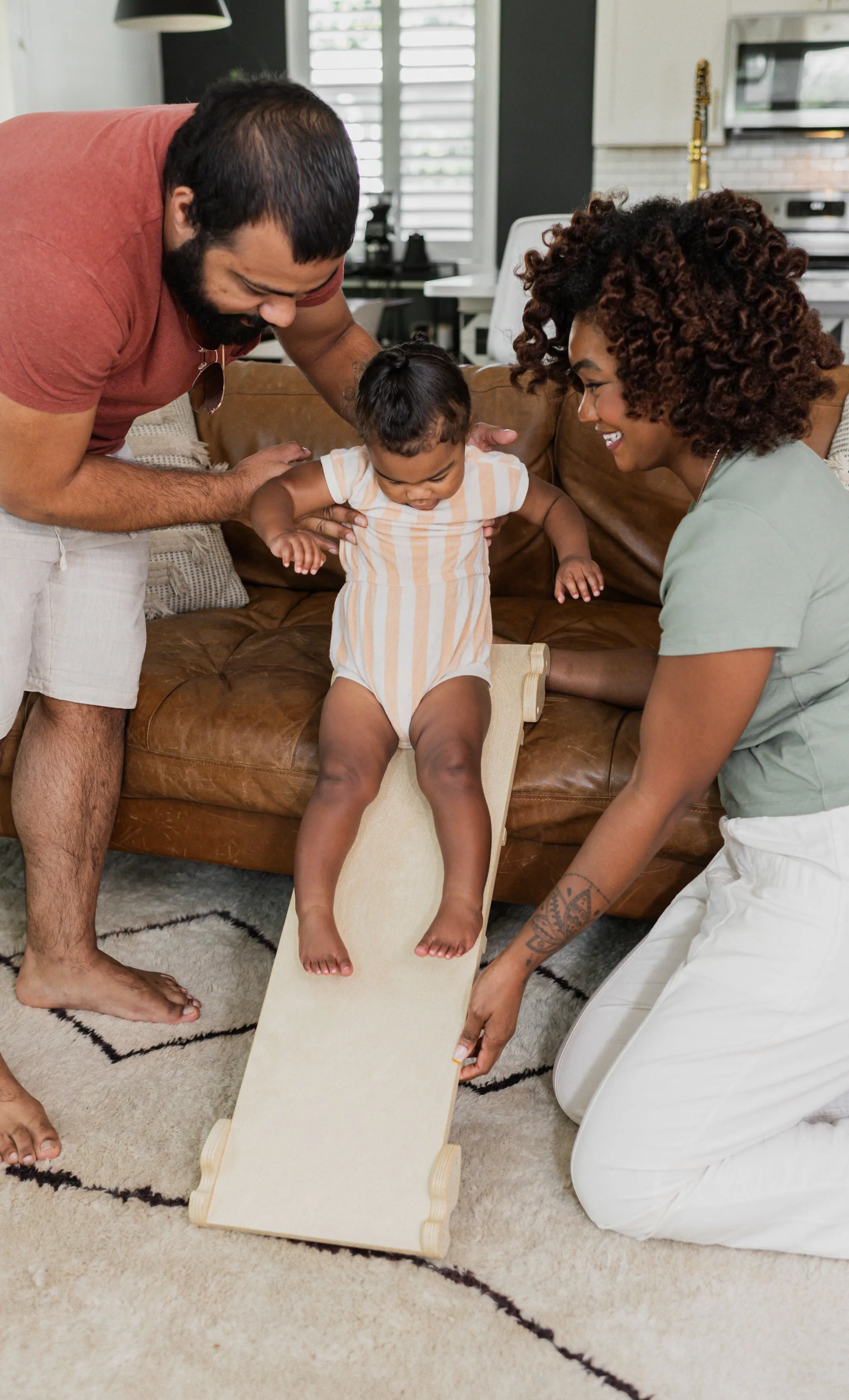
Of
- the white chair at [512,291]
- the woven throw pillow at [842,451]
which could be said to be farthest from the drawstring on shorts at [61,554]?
the white chair at [512,291]

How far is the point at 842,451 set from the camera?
86.4 inches

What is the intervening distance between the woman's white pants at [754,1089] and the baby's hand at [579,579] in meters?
0.51

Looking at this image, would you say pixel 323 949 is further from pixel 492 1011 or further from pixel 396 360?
pixel 396 360

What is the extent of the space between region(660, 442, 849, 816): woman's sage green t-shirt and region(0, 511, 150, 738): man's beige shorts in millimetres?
871

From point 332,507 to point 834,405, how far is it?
1062 millimetres

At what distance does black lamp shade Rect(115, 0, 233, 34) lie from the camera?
4484mm

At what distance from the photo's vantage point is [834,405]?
229cm

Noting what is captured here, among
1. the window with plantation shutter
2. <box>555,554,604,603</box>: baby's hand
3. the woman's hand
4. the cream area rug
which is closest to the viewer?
the cream area rug

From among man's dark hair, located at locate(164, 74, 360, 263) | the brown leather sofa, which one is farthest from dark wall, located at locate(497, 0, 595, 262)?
man's dark hair, located at locate(164, 74, 360, 263)

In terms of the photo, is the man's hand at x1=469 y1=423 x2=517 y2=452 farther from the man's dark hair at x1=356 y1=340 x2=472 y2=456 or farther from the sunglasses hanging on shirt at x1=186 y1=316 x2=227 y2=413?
the sunglasses hanging on shirt at x1=186 y1=316 x2=227 y2=413

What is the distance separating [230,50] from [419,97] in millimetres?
1124

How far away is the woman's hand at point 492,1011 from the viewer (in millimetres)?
1492

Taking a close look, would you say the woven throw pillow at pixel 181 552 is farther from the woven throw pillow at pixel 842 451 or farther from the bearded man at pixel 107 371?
the woven throw pillow at pixel 842 451

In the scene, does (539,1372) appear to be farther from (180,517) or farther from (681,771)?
(180,517)
